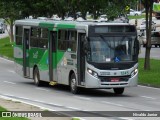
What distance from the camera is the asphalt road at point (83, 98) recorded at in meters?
20.3

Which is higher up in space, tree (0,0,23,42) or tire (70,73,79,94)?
tree (0,0,23,42)

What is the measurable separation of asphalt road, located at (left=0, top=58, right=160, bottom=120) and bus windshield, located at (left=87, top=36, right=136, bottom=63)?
4.91 feet

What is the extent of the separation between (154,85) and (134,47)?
16.1 ft

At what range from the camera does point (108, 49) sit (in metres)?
24.7

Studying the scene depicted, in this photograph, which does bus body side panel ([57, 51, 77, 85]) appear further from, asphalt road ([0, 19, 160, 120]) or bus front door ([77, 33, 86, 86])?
asphalt road ([0, 19, 160, 120])

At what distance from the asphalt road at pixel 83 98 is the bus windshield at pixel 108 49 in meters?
1.50

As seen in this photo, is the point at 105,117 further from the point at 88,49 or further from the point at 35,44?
the point at 35,44

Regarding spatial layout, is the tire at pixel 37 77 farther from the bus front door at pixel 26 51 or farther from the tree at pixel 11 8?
the tree at pixel 11 8

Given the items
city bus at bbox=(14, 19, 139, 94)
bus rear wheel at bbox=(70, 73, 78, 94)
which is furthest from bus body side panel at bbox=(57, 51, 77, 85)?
bus rear wheel at bbox=(70, 73, 78, 94)

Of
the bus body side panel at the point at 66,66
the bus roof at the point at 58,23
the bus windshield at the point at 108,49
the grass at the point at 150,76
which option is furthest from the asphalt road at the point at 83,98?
the bus roof at the point at 58,23

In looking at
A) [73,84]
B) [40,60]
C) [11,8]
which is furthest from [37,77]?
[11,8]

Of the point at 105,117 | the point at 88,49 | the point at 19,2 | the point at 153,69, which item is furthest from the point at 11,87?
the point at 19,2

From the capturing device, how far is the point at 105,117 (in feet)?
56.7

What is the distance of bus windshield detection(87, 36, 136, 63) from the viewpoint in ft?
81.0
